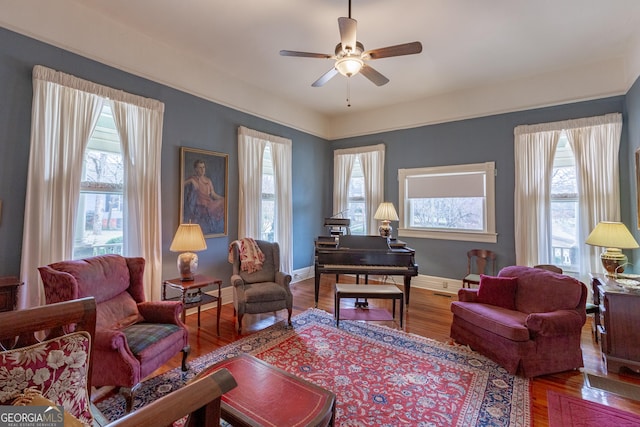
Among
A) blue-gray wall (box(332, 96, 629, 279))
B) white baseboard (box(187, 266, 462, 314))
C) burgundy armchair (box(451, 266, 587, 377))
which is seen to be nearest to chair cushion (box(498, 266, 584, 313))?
burgundy armchair (box(451, 266, 587, 377))

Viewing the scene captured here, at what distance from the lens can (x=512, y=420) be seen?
2010mm

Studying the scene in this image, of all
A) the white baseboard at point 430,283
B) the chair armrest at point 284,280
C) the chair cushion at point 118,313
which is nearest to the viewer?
the chair cushion at point 118,313

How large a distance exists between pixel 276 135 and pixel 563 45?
4190 millimetres

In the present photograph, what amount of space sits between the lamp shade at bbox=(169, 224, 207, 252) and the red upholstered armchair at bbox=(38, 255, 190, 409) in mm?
534

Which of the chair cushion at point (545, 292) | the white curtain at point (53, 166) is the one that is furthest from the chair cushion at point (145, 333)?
the chair cushion at point (545, 292)

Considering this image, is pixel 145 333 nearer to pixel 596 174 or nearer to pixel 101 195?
pixel 101 195

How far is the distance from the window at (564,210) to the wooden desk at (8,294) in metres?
6.10

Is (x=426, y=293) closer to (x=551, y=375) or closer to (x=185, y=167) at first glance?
(x=551, y=375)

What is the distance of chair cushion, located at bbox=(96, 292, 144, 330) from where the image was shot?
2369 mm

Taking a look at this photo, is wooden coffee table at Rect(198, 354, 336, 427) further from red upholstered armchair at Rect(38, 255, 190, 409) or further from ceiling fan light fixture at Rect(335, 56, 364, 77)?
ceiling fan light fixture at Rect(335, 56, 364, 77)

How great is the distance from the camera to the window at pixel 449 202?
4773 mm

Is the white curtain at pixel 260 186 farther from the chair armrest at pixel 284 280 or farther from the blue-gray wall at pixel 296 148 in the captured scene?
the chair armrest at pixel 284 280

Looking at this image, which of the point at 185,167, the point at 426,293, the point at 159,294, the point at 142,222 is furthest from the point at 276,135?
the point at 426,293

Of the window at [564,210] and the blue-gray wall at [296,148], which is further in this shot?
the window at [564,210]
